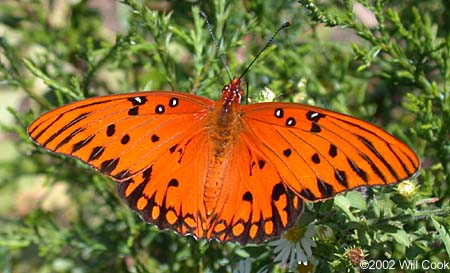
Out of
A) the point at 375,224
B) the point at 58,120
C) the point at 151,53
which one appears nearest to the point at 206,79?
the point at 151,53

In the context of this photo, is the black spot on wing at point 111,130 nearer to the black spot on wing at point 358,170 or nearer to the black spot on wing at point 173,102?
the black spot on wing at point 173,102

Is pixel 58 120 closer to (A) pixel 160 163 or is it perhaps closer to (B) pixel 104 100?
(B) pixel 104 100

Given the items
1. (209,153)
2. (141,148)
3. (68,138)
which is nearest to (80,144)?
(68,138)

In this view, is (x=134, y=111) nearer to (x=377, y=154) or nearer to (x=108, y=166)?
(x=108, y=166)

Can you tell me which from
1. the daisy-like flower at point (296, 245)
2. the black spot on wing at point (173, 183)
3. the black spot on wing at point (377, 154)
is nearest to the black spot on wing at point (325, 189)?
the black spot on wing at point (377, 154)

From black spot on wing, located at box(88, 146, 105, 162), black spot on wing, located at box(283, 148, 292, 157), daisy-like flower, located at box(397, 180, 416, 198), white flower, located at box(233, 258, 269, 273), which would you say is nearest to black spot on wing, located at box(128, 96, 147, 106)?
black spot on wing, located at box(88, 146, 105, 162)

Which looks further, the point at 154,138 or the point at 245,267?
the point at 245,267
